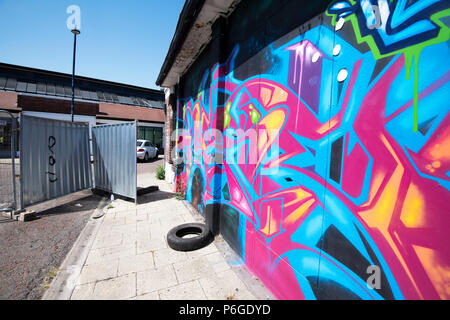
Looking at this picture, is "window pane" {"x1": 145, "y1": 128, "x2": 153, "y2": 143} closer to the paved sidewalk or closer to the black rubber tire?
the paved sidewalk

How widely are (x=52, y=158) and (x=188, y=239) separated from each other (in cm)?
466

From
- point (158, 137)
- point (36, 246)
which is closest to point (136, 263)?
point (36, 246)

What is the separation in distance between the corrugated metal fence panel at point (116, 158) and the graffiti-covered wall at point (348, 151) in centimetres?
384

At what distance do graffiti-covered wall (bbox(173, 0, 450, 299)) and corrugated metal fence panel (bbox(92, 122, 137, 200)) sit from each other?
12.6 ft

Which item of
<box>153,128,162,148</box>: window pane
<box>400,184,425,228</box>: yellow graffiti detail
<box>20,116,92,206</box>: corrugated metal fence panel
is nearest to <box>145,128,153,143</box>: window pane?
<box>153,128,162,148</box>: window pane

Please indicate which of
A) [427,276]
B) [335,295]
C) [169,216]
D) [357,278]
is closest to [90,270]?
[169,216]

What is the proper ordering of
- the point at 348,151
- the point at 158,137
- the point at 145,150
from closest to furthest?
the point at 348,151, the point at 145,150, the point at 158,137

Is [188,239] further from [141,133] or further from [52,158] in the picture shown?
[141,133]

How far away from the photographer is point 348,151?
59.7 inches

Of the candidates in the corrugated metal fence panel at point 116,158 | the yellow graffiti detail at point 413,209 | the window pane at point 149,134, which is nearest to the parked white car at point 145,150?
the window pane at point 149,134

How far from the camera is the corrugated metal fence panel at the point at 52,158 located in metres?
4.63

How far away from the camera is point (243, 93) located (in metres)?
2.94
